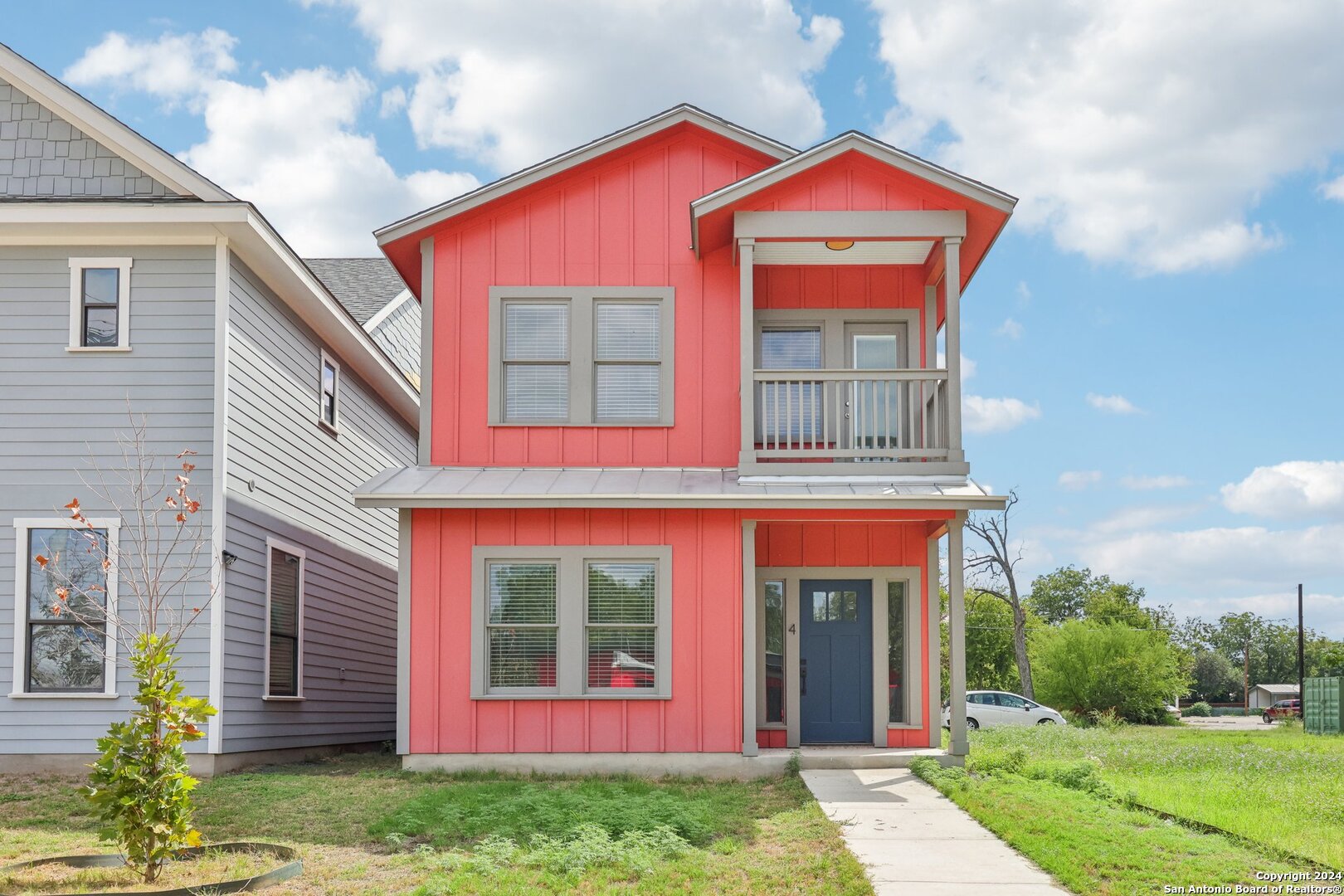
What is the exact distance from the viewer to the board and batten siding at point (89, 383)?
13.0 meters

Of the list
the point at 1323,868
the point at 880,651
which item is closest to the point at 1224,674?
the point at 880,651

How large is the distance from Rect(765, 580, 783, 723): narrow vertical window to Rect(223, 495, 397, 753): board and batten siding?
562cm

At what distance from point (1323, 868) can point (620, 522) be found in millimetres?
7555

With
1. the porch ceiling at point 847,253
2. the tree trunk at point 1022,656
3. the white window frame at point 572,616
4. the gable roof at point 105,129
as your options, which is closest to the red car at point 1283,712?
the tree trunk at point 1022,656

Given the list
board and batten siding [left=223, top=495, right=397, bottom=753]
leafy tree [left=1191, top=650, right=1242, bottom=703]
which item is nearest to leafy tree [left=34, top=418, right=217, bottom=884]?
board and batten siding [left=223, top=495, right=397, bottom=753]

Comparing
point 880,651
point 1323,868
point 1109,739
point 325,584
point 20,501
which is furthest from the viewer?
point 1109,739

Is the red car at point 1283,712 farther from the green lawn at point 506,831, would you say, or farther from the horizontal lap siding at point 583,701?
the green lawn at point 506,831

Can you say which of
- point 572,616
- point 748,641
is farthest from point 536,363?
point 748,641

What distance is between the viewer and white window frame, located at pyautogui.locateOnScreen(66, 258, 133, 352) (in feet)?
43.7

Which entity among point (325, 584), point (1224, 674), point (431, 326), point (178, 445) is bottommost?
point (1224, 674)

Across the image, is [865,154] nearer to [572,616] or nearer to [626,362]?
[626,362]

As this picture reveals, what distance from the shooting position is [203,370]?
43.6 feet

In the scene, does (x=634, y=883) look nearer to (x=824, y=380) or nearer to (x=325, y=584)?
(x=824, y=380)

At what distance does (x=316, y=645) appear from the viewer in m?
16.5
